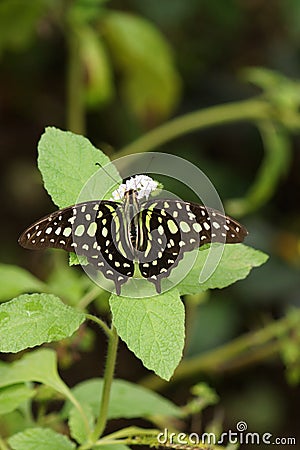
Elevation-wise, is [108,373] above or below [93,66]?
below

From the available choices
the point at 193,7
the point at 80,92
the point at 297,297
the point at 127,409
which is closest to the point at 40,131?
the point at 193,7

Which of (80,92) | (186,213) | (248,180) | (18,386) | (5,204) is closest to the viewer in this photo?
(186,213)

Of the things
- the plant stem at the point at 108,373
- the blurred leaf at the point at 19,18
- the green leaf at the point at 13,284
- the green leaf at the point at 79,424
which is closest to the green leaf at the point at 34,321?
the plant stem at the point at 108,373

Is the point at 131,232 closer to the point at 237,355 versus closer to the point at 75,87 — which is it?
the point at 237,355

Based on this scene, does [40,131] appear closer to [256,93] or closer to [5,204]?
[5,204]

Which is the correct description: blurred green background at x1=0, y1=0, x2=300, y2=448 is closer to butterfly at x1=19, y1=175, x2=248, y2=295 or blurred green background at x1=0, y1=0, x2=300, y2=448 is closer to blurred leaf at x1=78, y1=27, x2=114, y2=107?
blurred leaf at x1=78, y1=27, x2=114, y2=107

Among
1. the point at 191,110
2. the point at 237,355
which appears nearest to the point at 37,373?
the point at 237,355

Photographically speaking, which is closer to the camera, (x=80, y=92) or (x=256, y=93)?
(x=80, y=92)
